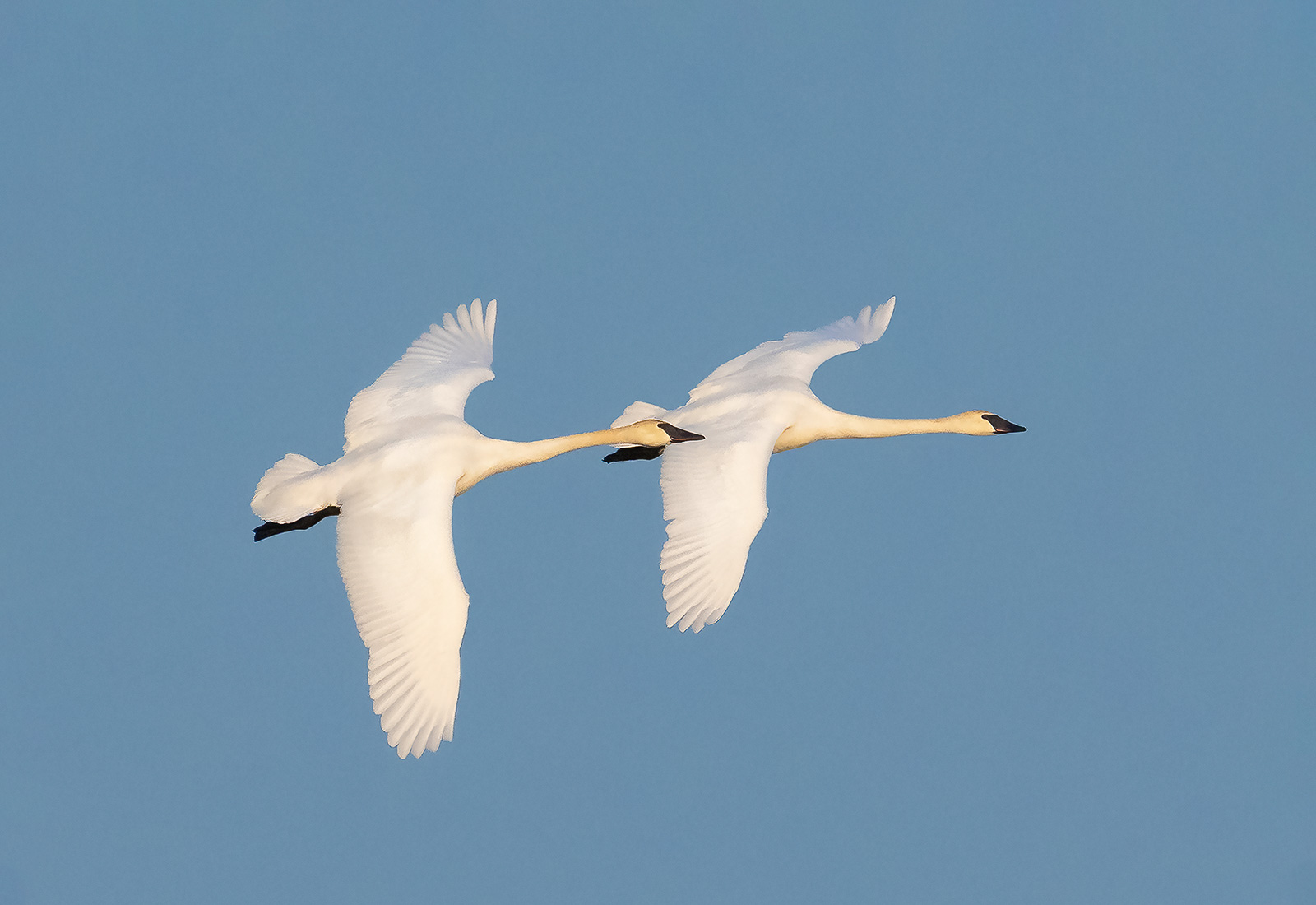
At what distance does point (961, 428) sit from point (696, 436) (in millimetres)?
4683

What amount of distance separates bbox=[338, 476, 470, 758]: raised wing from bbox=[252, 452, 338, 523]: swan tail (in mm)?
842

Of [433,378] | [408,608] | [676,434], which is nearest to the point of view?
[408,608]

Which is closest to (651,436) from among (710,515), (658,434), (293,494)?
(658,434)

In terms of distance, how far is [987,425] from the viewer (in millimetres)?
28312

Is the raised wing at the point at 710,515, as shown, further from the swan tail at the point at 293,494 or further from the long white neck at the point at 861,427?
the swan tail at the point at 293,494

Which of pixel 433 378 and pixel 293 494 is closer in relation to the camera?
pixel 293 494

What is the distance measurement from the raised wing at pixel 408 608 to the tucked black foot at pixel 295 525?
107 cm

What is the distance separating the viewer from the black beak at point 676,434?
25094mm

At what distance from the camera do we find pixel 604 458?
26516mm

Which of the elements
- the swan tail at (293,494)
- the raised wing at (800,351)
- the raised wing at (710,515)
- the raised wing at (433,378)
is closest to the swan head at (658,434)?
the raised wing at (710,515)

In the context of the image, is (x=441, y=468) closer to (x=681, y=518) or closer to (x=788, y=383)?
(x=681, y=518)

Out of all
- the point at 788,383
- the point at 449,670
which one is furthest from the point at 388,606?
the point at 788,383

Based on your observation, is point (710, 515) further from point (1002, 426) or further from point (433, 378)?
point (1002, 426)

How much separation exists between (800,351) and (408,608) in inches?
306
